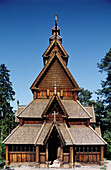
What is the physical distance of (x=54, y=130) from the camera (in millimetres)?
17016

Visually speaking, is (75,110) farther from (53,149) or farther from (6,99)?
(6,99)

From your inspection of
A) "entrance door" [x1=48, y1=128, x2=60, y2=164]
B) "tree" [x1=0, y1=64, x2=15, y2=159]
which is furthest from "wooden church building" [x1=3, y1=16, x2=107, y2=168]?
"tree" [x1=0, y1=64, x2=15, y2=159]

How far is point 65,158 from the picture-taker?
16.9 metres

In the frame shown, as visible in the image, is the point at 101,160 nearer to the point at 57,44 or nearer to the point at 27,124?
the point at 27,124

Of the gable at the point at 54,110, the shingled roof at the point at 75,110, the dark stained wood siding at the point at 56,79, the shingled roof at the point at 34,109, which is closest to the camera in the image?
the gable at the point at 54,110

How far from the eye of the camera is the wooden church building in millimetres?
16844

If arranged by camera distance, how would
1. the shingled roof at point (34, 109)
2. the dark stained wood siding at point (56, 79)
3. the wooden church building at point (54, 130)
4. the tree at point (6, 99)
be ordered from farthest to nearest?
the tree at point (6, 99) → the dark stained wood siding at point (56, 79) → the shingled roof at point (34, 109) → the wooden church building at point (54, 130)

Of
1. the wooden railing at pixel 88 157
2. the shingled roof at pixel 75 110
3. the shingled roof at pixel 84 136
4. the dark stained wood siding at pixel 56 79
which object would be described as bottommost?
the wooden railing at pixel 88 157

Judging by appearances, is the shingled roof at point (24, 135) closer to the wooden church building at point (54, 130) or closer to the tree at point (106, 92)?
the wooden church building at point (54, 130)

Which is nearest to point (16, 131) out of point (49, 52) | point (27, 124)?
point (27, 124)

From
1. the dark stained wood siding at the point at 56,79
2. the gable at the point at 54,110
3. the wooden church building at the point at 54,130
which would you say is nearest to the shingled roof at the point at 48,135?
the wooden church building at the point at 54,130

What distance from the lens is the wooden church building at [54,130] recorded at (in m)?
16.8

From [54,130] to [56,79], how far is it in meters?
7.25

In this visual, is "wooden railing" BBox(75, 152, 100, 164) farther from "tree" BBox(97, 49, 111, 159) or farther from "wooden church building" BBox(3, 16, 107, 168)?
"tree" BBox(97, 49, 111, 159)
